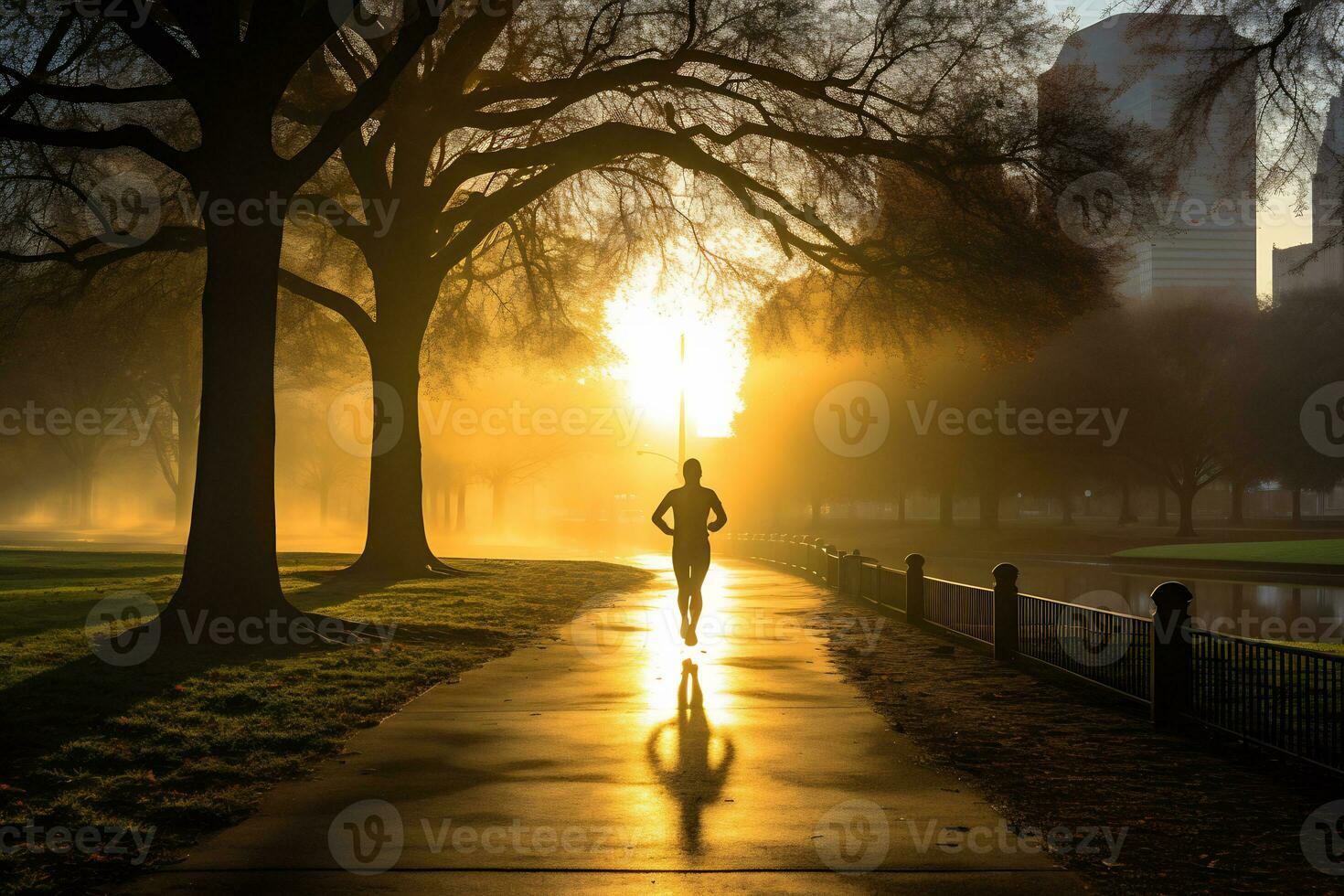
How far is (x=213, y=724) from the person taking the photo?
27.5ft

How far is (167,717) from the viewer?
27.7 ft

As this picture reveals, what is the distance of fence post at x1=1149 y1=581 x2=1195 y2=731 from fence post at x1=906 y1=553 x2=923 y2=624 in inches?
337

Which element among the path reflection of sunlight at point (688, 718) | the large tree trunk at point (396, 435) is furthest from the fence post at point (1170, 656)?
the large tree trunk at point (396, 435)

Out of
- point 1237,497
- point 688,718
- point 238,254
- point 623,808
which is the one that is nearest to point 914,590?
point 688,718

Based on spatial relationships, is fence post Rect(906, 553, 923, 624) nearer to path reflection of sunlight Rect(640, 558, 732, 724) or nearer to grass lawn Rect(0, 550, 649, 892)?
path reflection of sunlight Rect(640, 558, 732, 724)

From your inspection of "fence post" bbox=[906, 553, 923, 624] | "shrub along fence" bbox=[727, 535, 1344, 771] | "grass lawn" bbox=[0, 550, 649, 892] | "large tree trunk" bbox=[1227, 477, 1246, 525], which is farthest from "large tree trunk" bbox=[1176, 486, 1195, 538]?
"grass lawn" bbox=[0, 550, 649, 892]

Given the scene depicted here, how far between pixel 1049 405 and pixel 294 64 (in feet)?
142

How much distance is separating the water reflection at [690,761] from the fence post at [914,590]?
8.46m

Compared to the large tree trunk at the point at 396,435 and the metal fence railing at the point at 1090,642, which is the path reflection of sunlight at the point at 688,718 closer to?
the metal fence railing at the point at 1090,642

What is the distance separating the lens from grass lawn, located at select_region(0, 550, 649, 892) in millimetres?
5766

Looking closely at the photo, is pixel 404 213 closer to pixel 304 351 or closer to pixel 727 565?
pixel 304 351

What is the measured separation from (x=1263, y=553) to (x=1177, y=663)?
31729 mm

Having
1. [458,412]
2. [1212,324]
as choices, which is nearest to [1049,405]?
[1212,324]

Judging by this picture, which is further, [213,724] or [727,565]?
[727,565]
